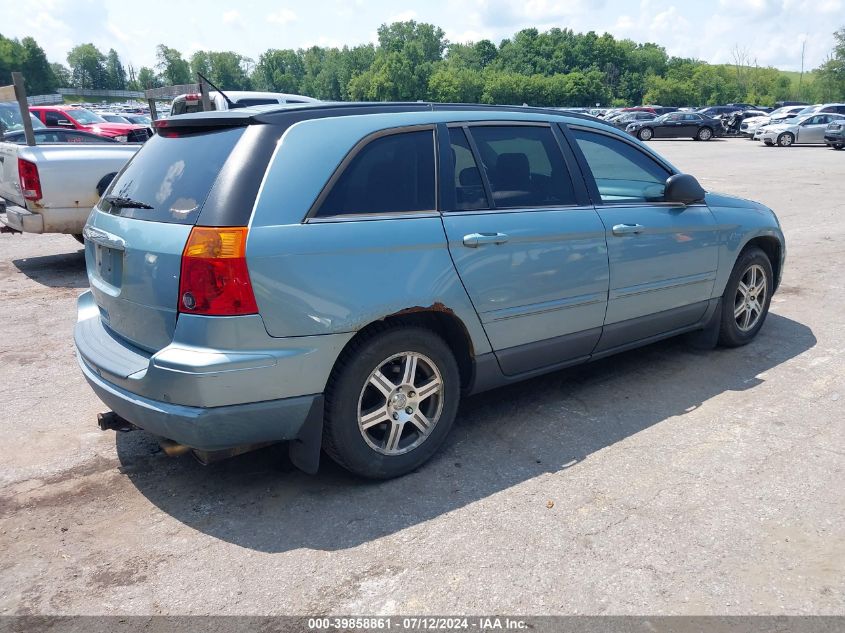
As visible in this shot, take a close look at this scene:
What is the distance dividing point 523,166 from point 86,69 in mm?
Result: 206221

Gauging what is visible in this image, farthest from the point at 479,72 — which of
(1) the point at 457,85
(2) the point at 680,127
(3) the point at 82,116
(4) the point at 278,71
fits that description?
(3) the point at 82,116

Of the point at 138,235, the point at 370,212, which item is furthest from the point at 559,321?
the point at 138,235

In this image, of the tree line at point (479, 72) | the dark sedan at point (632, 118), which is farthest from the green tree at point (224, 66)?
the dark sedan at point (632, 118)

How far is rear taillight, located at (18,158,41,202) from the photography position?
25.8 feet

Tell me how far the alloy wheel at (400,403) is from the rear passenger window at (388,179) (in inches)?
29.2

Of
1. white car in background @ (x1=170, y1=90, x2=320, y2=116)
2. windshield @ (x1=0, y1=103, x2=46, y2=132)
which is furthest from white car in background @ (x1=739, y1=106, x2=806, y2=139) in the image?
windshield @ (x1=0, y1=103, x2=46, y2=132)

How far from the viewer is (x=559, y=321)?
4172mm

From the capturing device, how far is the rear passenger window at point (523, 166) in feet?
13.0

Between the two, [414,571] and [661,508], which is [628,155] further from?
[414,571]

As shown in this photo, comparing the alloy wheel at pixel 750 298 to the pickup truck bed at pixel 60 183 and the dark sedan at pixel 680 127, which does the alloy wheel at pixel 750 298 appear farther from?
the dark sedan at pixel 680 127

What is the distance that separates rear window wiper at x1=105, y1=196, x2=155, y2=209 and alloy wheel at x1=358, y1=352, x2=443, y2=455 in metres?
1.38

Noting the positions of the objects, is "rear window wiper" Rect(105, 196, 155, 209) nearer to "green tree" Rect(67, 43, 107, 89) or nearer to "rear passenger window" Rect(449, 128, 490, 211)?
"rear passenger window" Rect(449, 128, 490, 211)

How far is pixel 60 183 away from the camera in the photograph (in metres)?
8.01

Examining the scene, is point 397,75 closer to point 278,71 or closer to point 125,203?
point 278,71
